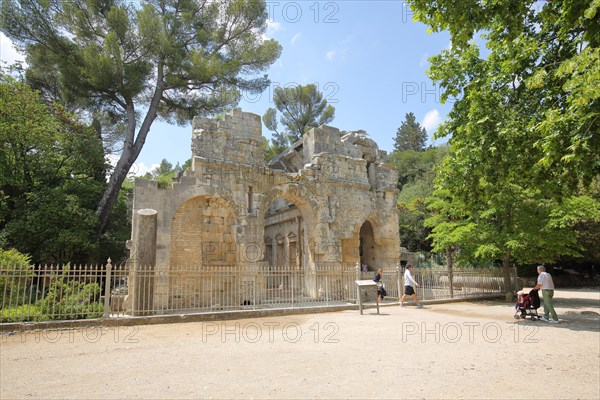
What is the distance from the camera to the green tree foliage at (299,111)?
32.2m

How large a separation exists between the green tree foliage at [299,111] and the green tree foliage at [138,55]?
411 inches

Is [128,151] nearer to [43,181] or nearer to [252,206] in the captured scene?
[43,181]

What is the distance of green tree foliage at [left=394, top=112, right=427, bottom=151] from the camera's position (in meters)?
59.5

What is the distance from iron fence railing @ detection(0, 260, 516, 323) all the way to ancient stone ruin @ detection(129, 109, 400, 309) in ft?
0.63

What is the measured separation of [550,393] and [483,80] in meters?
6.66

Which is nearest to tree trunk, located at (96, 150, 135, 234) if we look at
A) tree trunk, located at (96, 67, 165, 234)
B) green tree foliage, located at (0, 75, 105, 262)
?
tree trunk, located at (96, 67, 165, 234)

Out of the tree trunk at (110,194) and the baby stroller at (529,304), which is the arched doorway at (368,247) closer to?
the baby stroller at (529,304)

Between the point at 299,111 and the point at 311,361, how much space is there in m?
28.9

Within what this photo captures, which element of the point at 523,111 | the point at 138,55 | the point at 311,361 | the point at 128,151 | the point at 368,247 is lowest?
the point at 311,361

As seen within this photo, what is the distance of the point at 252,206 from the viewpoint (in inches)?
570

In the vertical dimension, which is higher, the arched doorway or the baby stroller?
the arched doorway

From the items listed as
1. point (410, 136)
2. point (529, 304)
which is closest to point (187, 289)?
point (529, 304)

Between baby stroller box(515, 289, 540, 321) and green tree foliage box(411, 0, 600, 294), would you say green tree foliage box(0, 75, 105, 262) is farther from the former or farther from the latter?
baby stroller box(515, 289, 540, 321)

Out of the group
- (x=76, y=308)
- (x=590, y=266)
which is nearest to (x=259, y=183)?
(x=76, y=308)
